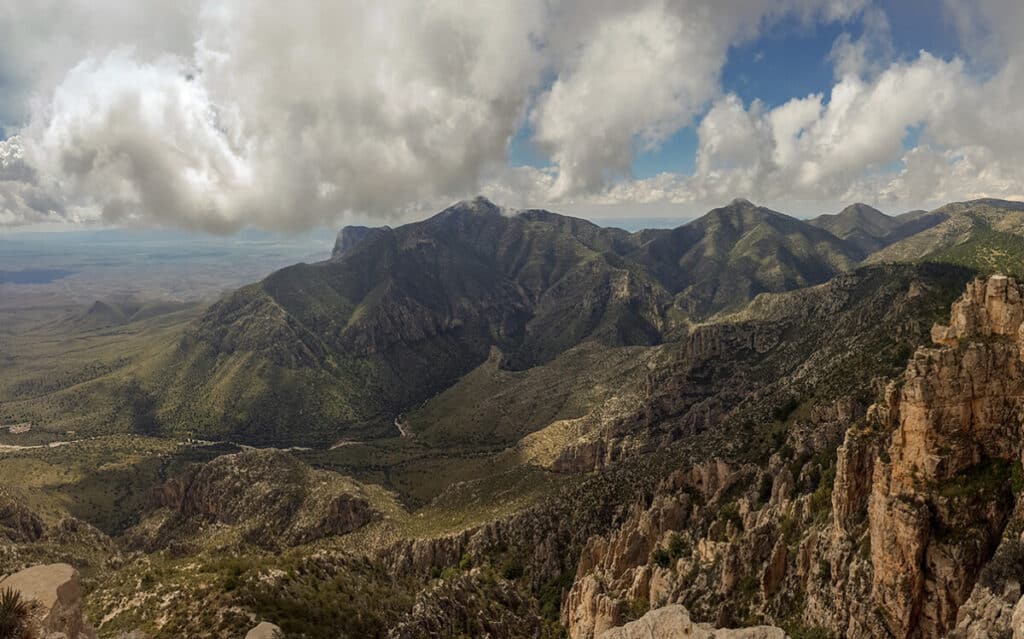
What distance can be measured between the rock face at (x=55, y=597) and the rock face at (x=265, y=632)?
14.0 metres

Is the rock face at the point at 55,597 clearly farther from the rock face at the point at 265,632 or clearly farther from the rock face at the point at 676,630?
the rock face at the point at 676,630

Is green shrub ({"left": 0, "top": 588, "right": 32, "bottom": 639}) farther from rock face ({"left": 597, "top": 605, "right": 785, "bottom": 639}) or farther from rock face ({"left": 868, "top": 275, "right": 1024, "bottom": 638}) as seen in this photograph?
rock face ({"left": 868, "top": 275, "right": 1024, "bottom": 638})

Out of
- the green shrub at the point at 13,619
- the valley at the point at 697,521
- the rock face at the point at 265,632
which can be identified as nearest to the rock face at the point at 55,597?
the green shrub at the point at 13,619

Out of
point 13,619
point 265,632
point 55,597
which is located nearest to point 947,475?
point 265,632

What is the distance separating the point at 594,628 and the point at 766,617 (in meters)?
24.2

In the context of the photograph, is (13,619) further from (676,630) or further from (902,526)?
(902,526)

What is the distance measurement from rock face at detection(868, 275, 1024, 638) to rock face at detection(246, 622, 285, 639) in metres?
58.4

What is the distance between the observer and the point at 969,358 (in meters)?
52.9

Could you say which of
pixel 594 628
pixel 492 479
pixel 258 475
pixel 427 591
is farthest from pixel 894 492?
pixel 258 475

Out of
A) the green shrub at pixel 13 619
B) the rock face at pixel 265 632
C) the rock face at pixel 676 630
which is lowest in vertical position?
the rock face at pixel 265 632

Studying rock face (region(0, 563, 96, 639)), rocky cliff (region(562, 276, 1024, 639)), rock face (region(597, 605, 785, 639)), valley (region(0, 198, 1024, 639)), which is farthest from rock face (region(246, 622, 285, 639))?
rocky cliff (region(562, 276, 1024, 639))

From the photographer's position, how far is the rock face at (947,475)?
47.4 meters

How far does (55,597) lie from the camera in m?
41.4

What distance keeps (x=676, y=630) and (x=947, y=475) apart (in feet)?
97.4
